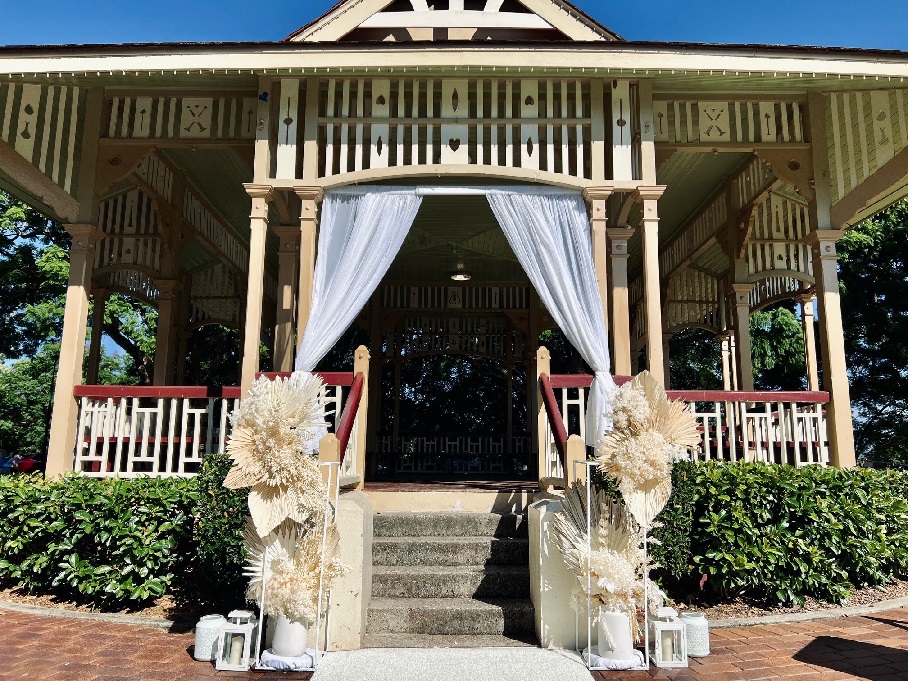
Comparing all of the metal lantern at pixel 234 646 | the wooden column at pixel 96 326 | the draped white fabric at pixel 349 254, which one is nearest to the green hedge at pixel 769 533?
the metal lantern at pixel 234 646

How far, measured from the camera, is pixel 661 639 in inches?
162

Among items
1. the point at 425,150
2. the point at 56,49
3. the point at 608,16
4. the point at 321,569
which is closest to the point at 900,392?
the point at 608,16

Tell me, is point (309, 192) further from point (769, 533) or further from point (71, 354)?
point (769, 533)

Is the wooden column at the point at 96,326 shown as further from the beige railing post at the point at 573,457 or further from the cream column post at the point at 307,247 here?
the beige railing post at the point at 573,457

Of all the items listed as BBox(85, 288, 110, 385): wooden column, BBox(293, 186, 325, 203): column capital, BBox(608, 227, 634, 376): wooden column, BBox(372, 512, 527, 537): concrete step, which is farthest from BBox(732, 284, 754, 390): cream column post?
BBox(85, 288, 110, 385): wooden column

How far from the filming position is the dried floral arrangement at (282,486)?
395 centimetres

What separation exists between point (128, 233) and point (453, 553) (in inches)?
308

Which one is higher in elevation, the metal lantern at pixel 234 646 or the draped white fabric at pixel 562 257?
the draped white fabric at pixel 562 257

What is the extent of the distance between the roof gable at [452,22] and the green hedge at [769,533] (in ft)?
15.4

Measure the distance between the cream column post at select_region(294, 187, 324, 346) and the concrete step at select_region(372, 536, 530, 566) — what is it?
231 centimetres

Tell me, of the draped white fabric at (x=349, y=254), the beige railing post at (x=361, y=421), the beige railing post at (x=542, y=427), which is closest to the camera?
the beige railing post at (x=361, y=421)

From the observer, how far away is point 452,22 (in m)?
7.68

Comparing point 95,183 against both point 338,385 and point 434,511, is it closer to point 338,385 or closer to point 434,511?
point 338,385

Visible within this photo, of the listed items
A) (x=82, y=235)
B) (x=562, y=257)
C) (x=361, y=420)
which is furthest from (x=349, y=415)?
(x=82, y=235)
